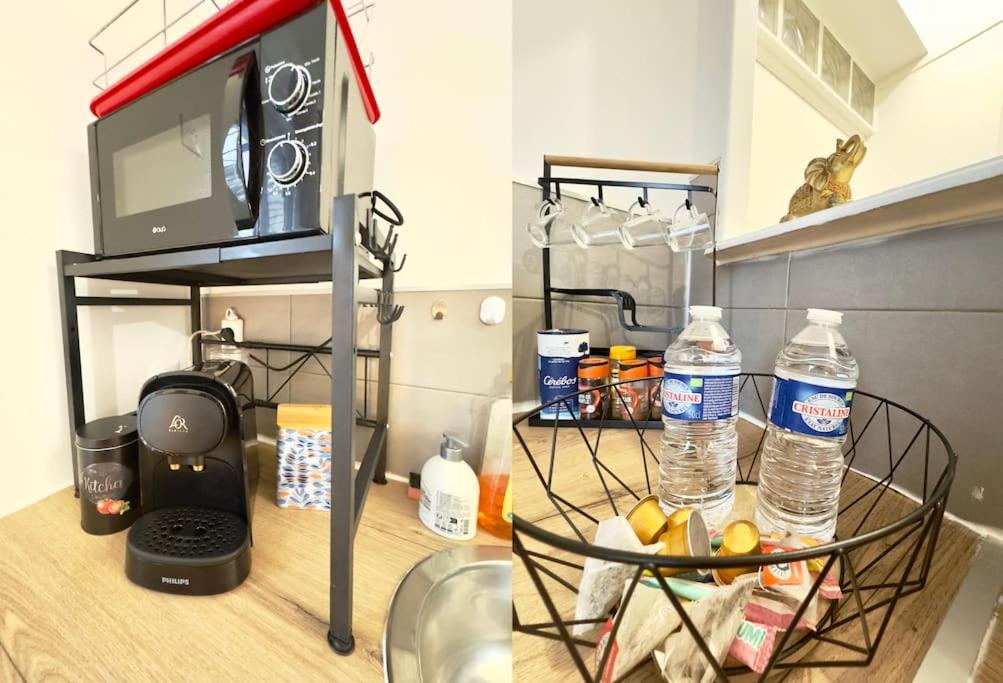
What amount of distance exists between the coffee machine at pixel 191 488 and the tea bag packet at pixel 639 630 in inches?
20.8

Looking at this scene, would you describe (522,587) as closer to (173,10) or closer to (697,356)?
(697,356)

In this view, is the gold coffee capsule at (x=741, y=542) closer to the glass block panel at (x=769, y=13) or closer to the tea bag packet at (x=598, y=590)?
the tea bag packet at (x=598, y=590)

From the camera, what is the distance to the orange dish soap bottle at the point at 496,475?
0.62m

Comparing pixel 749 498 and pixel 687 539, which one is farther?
pixel 749 498

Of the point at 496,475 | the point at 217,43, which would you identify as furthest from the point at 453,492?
the point at 217,43

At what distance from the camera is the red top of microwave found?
486mm

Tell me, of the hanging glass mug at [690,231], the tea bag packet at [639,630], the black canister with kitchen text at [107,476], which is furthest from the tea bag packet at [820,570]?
the black canister with kitchen text at [107,476]

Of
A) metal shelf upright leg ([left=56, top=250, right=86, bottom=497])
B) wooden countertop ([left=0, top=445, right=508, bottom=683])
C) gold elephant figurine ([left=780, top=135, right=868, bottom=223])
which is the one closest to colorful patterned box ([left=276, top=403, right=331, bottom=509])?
wooden countertop ([left=0, top=445, right=508, bottom=683])

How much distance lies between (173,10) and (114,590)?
1.11m

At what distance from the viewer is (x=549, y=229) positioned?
336 millimetres

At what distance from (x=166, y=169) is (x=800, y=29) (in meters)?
0.77

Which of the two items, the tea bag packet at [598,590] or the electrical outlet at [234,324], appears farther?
the electrical outlet at [234,324]

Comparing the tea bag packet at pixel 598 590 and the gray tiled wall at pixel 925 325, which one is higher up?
the gray tiled wall at pixel 925 325

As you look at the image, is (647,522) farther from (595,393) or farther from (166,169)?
(166,169)
